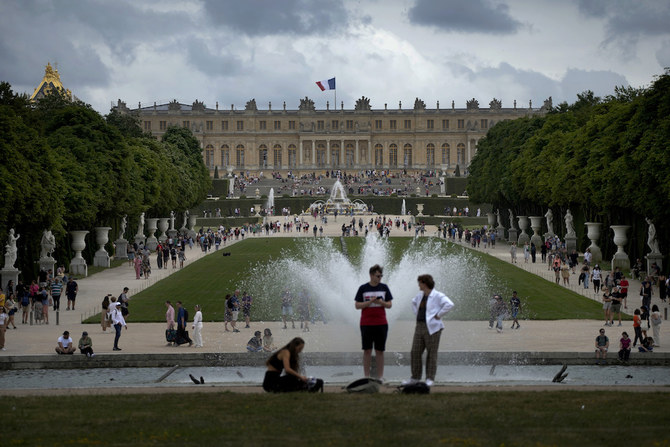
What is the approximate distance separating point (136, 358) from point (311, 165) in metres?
143

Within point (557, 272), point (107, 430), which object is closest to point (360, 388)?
point (107, 430)

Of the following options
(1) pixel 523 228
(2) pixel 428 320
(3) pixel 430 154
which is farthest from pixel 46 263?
(3) pixel 430 154

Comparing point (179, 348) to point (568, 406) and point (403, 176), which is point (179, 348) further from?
point (403, 176)

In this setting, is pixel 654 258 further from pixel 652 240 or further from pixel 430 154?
pixel 430 154

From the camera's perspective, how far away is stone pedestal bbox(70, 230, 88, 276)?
49.1m

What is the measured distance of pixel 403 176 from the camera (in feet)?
495

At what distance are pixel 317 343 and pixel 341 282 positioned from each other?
157 centimetres

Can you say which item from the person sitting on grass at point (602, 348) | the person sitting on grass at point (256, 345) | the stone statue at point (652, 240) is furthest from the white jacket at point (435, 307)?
the stone statue at point (652, 240)

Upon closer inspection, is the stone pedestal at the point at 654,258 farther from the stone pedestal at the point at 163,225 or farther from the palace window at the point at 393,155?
the palace window at the point at 393,155

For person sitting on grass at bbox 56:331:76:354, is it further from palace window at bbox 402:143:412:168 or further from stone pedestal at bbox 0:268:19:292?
palace window at bbox 402:143:412:168

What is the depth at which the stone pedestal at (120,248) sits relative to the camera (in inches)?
2386

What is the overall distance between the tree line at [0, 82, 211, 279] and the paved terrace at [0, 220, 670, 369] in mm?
6045

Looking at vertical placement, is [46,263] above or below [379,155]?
below

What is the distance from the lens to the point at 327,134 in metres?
166
